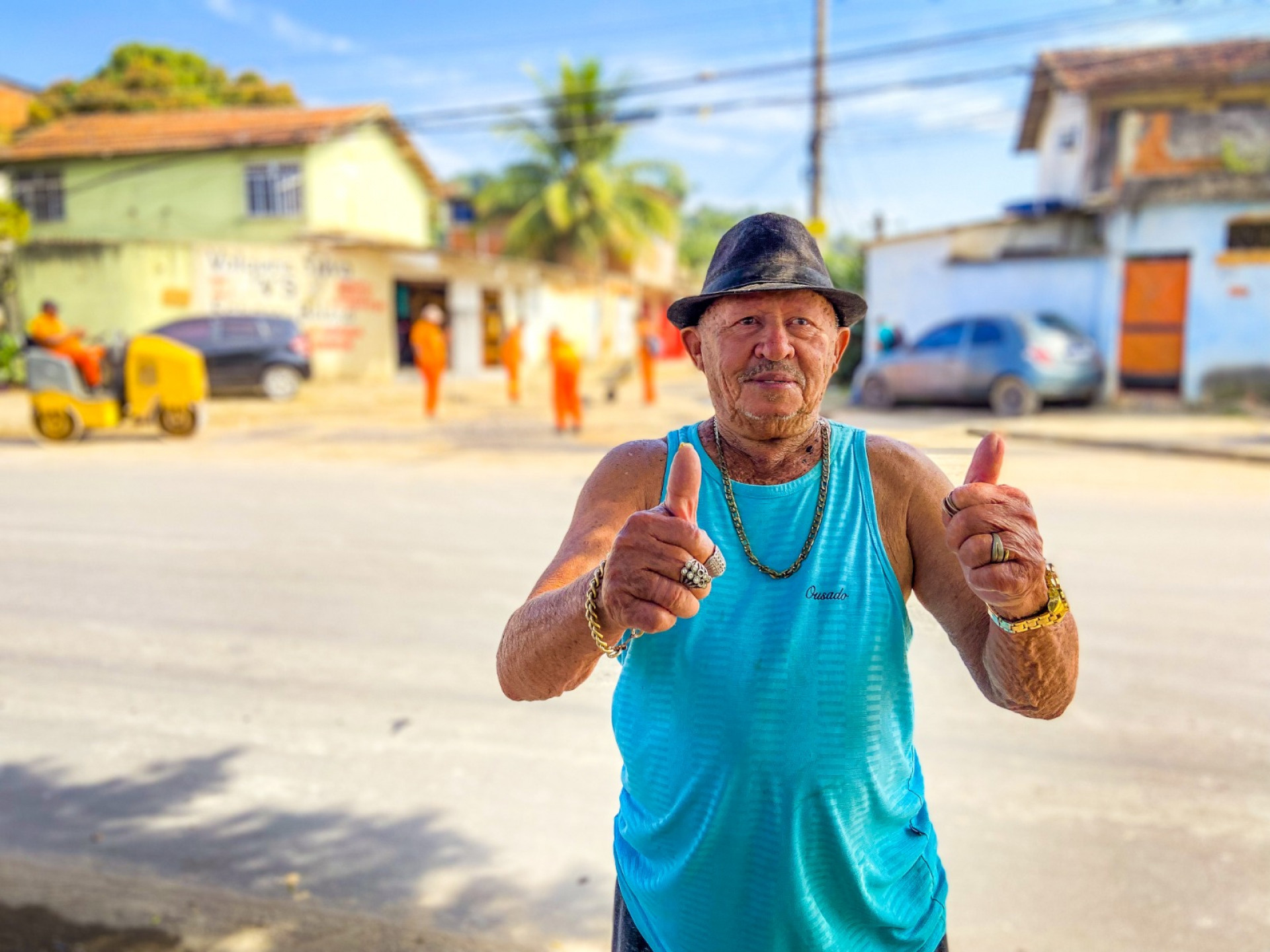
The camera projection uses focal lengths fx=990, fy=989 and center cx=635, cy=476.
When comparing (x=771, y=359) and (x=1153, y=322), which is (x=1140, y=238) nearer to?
(x=1153, y=322)

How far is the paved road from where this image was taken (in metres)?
3.04

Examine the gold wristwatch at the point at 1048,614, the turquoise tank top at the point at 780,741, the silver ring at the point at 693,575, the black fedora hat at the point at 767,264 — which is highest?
the black fedora hat at the point at 767,264

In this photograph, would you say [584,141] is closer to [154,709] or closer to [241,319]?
[241,319]

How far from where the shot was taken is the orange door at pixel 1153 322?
16109mm

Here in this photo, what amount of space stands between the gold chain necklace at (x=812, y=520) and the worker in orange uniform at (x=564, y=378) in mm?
11891

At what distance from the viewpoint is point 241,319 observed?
18.7 metres

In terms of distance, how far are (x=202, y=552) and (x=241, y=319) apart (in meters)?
13.0

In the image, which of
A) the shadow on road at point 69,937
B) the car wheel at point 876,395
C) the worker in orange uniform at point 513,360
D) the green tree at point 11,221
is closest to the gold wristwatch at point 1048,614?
the shadow on road at point 69,937

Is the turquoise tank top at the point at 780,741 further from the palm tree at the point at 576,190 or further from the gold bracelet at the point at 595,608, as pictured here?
the palm tree at the point at 576,190

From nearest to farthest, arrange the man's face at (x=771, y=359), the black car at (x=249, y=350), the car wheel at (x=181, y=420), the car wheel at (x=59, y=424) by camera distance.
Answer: the man's face at (x=771, y=359), the car wheel at (x=59, y=424), the car wheel at (x=181, y=420), the black car at (x=249, y=350)

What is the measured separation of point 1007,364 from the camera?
14.7 metres

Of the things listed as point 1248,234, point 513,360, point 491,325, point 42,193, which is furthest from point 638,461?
point 42,193

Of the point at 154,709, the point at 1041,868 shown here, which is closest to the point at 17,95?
the point at 154,709

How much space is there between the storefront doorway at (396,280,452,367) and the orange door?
17.0 metres
